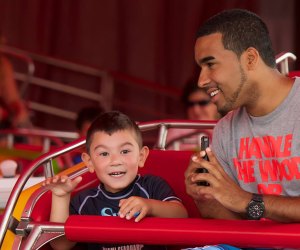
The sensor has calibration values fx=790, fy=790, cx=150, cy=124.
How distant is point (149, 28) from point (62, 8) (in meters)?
0.75

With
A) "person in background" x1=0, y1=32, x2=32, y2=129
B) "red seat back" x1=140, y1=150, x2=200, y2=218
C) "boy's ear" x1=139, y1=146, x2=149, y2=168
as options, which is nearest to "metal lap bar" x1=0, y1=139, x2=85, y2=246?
"boy's ear" x1=139, y1=146, x2=149, y2=168

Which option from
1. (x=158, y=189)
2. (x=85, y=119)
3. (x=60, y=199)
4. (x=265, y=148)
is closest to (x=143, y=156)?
(x=158, y=189)

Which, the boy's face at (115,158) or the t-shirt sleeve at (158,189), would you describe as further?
the t-shirt sleeve at (158,189)

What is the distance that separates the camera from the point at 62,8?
21.9 feet

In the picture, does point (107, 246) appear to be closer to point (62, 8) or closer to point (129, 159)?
point (129, 159)

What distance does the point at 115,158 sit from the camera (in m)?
2.39

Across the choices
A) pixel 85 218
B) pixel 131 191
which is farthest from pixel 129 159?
pixel 85 218

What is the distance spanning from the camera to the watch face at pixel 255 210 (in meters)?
2.07

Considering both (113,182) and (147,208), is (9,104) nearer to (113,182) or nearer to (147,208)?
(113,182)

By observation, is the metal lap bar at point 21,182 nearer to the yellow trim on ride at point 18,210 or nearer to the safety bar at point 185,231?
the yellow trim on ride at point 18,210

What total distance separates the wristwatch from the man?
53 mm

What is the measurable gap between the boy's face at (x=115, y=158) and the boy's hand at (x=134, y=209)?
9.2 inches

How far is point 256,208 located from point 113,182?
0.51 meters

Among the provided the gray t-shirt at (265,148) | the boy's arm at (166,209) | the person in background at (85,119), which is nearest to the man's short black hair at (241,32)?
the gray t-shirt at (265,148)
